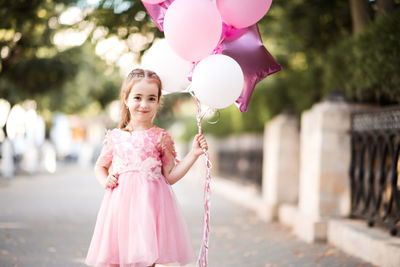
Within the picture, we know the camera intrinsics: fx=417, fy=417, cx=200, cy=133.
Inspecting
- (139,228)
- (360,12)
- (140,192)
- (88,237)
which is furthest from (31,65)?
(139,228)

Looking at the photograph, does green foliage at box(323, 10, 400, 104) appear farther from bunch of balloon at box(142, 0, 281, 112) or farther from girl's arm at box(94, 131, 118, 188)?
girl's arm at box(94, 131, 118, 188)

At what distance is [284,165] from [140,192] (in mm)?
5491

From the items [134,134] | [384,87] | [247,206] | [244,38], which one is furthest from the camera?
[247,206]

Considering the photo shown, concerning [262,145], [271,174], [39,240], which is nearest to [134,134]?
[39,240]

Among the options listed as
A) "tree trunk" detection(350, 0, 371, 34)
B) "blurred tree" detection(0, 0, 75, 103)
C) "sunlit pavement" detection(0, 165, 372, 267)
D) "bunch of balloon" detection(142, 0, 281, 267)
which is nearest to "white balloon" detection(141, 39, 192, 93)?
"bunch of balloon" detection(142, 0, 281, 267)

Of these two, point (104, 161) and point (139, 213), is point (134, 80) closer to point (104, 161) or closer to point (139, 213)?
point (104, 161)

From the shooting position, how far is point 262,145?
399 inches

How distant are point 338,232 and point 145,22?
4157 mm

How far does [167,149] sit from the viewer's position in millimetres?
3178

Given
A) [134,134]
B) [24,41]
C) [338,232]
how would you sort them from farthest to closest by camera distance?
[24,41] → [338,232] → [134,134]

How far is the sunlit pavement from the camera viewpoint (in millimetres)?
4852

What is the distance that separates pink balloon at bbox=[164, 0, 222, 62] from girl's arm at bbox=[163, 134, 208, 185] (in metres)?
0.67

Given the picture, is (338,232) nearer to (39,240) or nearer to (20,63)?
(39,240)

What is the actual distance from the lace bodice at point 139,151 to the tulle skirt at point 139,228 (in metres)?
0.07
